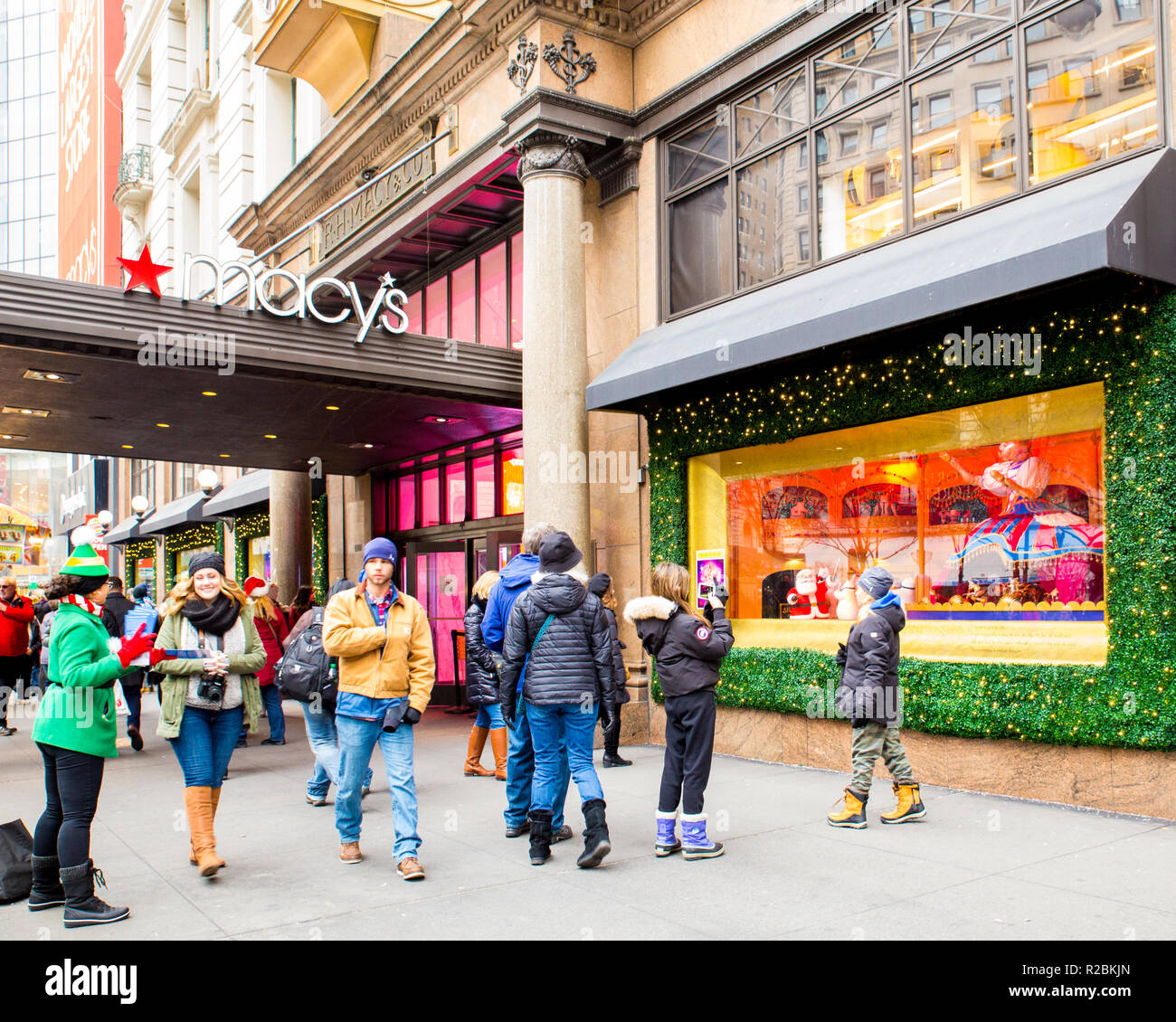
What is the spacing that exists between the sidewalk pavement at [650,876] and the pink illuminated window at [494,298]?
783cm

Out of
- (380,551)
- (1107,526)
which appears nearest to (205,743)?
(380,551)

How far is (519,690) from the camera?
659 cm

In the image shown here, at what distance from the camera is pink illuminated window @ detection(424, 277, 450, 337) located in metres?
16.2

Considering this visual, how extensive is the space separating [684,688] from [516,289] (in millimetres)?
9376

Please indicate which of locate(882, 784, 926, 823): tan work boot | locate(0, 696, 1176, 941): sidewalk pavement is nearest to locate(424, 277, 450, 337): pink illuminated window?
locate(0, 696, 1176, 941): sidewalk pavement

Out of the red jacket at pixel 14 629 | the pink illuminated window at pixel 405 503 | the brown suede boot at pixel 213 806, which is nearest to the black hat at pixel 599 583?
the brown suede boot at pixel 213 806

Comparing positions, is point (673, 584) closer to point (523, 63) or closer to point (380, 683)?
point (380, 683)

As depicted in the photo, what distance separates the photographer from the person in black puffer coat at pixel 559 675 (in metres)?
5.99

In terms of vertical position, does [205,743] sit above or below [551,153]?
below

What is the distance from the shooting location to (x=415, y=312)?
17.3 metres

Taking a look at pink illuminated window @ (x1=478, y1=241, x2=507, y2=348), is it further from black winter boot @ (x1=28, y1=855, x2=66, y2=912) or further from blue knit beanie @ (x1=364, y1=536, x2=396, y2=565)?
black winter boot @ (x1=28, y1=855, x2=66, y2=912)

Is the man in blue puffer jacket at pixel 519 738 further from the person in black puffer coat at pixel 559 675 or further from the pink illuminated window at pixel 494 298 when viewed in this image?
the pink illuminated window at pixel 494 298

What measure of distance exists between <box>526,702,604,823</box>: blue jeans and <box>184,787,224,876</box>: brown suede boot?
6.02 ft

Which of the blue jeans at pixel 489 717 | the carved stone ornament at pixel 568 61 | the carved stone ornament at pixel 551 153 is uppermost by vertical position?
the carved stone ornament at pixel 568 61
